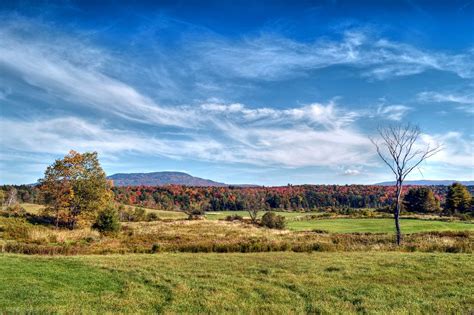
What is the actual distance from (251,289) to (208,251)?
1300cm

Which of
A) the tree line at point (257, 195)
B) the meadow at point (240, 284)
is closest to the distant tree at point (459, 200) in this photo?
the tree line at point (257, 195)

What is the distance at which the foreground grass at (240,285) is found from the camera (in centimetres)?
1141

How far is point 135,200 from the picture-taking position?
458 feet

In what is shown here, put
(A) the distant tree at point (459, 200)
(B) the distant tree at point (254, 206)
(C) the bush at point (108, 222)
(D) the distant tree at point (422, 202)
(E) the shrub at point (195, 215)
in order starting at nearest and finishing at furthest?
(C) the bush at point (108, 222)
(E) the shrub at point (195, 215)
(A) the distant tree at point (459, 200)
(B) the distant tree at point (254, 206)
(D) the distant tree at point (422, 202)

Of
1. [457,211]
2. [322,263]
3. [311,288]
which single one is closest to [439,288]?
[311,288]

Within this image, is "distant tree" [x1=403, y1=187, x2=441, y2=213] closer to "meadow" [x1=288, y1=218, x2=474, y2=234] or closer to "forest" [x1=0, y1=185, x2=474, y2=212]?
"meadow" [x1=288, y1=218, x2=474, y2=234]

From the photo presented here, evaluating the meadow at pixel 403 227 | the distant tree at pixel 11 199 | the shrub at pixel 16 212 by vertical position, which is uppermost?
the distant tree at pixel 11 199

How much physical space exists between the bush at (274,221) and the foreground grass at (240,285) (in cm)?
3999

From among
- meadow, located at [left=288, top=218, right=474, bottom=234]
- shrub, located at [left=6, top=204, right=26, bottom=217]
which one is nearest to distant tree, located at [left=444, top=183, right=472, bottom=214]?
meadow, located at [left=288, top=218, right=474, bottom=234]

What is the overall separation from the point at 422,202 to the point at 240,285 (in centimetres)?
9524

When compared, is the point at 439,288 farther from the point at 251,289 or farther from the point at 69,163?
the point at 69,163

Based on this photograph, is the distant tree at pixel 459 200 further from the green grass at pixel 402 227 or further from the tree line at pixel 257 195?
the tree line at pixel 257 195

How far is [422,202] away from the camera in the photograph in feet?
311

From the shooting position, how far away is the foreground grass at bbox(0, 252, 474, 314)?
11.4m
